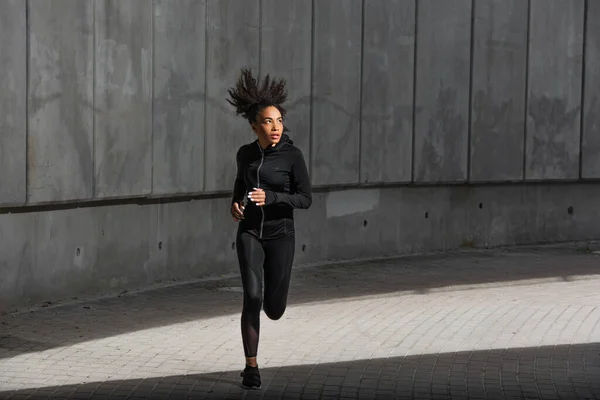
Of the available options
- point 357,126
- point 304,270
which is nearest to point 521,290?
point 304,270

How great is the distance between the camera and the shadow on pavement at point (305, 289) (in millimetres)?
11242

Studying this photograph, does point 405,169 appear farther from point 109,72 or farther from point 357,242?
point 109,72

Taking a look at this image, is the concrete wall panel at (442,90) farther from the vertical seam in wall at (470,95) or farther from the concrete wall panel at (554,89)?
the concrete wall panel at (554,89)

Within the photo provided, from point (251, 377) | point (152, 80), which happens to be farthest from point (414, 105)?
point (251, 377)

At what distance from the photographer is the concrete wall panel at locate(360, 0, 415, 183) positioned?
1786 cm

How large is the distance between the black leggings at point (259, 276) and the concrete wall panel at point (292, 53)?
746 cm

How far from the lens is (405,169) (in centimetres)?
1848

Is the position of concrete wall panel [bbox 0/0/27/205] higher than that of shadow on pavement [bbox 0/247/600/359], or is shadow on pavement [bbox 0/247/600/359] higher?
concrete wall panel [bbox 0/0/27/205]

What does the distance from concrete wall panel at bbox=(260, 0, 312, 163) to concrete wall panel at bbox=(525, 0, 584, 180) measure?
470cm

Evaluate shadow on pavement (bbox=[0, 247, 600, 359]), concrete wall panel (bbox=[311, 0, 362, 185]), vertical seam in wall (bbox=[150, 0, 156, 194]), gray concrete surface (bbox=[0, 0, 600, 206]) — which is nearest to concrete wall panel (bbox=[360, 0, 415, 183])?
gray concrete surface (bbox=[0, 0, 600, 206])

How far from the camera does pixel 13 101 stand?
12086 mm

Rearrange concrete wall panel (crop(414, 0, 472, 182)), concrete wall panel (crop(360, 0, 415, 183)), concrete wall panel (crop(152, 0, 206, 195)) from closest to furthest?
concrete wall panel (crop(152, 0, 206, 195)), concrete wall panel (crop(360, 0, 415, 183)), concrete wall panel (crop(414, 0, 472, 182))

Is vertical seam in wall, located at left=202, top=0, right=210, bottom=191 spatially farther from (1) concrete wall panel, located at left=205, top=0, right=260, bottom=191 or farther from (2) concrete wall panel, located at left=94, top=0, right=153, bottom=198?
(2) concrete wall panel, located at left=94, top=0, right=153, bottom=198

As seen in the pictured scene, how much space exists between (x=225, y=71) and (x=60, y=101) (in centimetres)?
302
